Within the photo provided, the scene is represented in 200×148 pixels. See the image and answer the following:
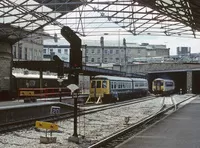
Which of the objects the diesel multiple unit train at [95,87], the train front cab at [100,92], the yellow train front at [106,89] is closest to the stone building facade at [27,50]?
the diesel multiple unit train at [95,87]

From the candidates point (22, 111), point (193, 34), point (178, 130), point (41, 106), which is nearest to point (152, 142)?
point (178, 130)

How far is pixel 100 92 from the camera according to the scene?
3962 cm

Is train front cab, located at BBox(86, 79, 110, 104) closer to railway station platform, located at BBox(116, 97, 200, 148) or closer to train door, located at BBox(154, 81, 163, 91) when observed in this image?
railway station platform, located at BBox(116, 97, 200, 148)

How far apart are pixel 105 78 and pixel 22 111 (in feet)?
71.0

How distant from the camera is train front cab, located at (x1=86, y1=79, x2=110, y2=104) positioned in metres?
39.5

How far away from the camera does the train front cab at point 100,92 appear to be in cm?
3947

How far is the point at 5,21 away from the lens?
2933 cm

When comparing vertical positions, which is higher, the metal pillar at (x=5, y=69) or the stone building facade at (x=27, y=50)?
the stone building facade at (x=27, y=50)

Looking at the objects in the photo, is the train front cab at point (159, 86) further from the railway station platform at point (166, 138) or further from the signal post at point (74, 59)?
the signal post at point (74, 59)

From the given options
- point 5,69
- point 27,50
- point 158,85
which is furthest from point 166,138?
point 27,50

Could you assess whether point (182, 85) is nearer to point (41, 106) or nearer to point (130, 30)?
point (130, 30)

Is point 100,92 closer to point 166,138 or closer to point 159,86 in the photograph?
point 159,86

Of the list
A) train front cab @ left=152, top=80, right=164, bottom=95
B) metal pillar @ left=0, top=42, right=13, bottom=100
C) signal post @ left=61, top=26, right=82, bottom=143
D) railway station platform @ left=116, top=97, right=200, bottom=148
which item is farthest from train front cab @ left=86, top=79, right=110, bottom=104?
signal post @ left=61, top=26, right=82, bottom=143

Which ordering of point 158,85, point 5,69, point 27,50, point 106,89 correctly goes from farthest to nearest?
1. point 27,50
2. point 158,85
3. point 106,89
4. point 5,69
